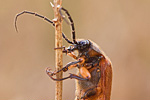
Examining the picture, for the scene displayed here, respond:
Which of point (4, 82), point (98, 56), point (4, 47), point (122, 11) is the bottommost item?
point (4, 82)

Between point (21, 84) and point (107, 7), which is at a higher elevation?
point (107, 7)

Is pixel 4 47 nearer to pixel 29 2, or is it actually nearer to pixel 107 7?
pixel 29 2

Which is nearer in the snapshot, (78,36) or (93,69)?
(93,69)

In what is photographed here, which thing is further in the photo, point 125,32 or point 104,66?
point 125,32

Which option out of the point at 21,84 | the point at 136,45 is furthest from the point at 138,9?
the point at 21,84

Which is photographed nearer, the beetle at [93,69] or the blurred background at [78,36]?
the beetle at [93,69]

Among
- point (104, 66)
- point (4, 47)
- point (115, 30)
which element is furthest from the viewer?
point (115, 30)

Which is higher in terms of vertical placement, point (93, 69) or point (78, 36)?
point (78, 36)

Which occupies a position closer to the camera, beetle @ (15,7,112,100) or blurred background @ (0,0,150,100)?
beetle @ (15,7,112,100)
